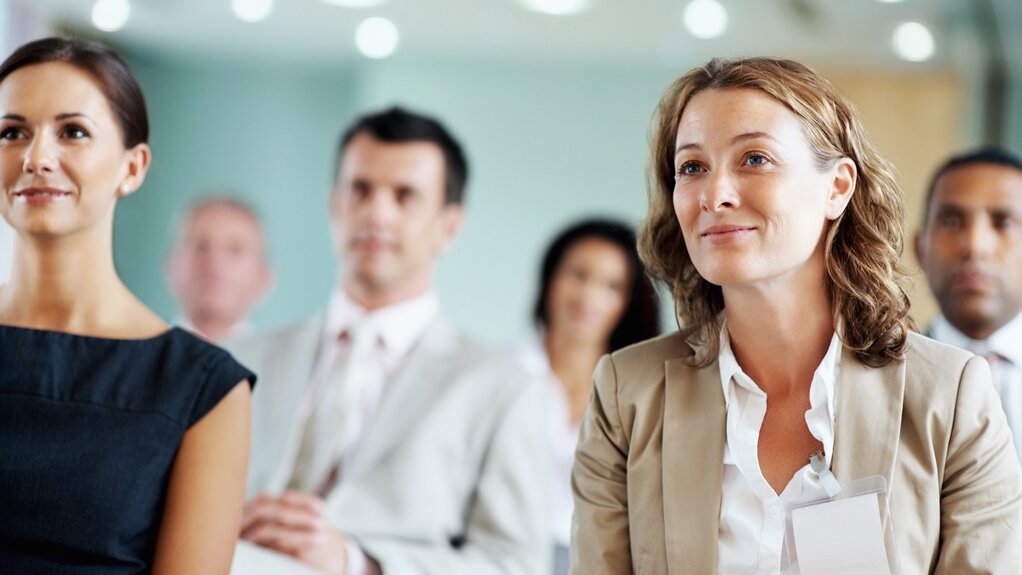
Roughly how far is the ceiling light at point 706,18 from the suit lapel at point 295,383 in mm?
3962

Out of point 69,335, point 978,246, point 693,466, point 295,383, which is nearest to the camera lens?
point 693,466

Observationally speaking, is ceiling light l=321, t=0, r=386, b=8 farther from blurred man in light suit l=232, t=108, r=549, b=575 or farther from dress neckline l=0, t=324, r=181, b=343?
dress neckline l=0, t=324, r=181, b=343

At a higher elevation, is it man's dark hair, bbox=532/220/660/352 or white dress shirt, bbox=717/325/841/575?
man's dark hair, bbox=532/220/660/352

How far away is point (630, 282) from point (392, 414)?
1.59 m

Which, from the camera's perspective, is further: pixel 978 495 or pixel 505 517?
pixel 505 517

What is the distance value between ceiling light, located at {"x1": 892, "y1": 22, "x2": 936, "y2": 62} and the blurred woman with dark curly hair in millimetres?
5199

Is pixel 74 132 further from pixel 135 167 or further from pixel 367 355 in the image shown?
pixel 367 355

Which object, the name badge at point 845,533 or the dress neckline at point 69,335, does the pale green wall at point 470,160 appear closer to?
the dress neckline at point 69,335

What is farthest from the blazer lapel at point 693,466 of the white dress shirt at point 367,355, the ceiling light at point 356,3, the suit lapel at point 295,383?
the ceiling light at point 356,3

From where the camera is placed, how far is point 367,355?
10.2 ft

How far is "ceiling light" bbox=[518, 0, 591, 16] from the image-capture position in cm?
675

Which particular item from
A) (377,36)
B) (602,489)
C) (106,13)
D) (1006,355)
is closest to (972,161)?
(1006,355)

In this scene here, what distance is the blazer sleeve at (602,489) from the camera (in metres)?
1.92

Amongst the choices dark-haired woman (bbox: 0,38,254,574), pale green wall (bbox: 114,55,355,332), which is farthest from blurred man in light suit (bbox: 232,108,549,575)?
pale green wall (bbox: 114,55,355,332)
